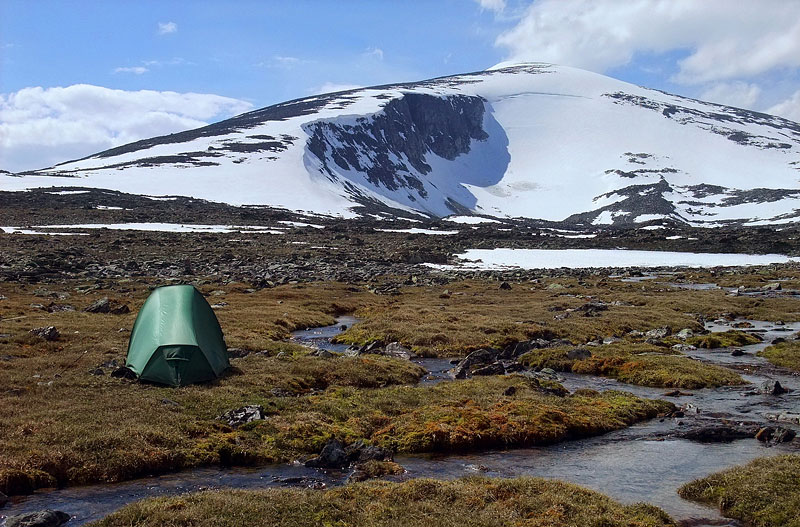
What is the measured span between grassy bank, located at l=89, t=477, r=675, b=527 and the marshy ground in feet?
0.16

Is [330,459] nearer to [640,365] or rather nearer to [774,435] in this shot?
[774,435]

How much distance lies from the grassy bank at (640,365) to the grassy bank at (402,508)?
1378 cm

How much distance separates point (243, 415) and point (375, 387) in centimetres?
688

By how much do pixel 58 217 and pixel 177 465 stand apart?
11165 cm

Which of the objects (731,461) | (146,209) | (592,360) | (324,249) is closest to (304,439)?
(731,461)

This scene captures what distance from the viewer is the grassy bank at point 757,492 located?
497 inches

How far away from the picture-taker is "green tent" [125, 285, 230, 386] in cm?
2144

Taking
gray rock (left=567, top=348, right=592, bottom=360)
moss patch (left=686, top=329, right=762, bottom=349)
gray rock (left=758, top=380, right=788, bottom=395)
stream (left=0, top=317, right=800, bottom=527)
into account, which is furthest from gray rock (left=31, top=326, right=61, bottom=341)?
moss patch (left=686, top=329, right=762, bottom=349)

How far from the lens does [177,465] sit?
50.2 ft

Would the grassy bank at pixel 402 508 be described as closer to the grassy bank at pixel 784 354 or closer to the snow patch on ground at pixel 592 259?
the grassy bank at pixel 784 354

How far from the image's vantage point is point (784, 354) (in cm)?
2955

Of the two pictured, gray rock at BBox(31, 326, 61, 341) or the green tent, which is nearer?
the green tent

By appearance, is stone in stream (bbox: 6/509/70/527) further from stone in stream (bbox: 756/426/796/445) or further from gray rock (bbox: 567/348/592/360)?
gray rock (bbox: 567/348/592/360)

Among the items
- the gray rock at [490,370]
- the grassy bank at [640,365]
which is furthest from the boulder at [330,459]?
the grassy bank at [640,365]
